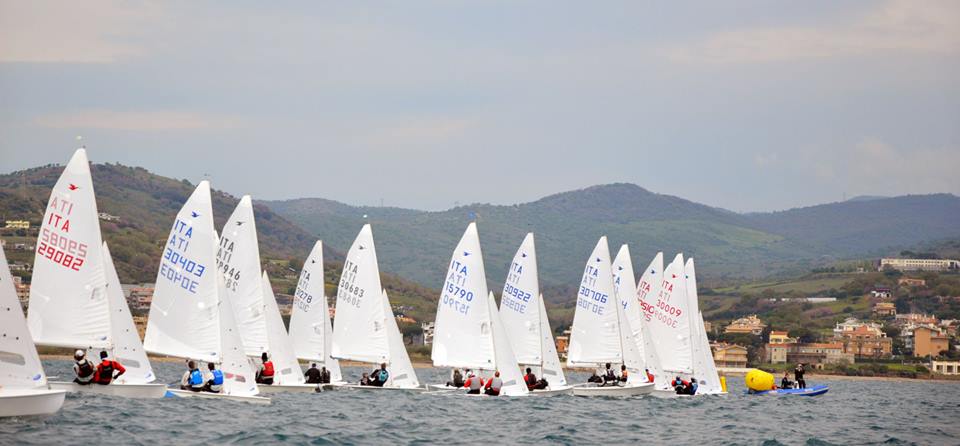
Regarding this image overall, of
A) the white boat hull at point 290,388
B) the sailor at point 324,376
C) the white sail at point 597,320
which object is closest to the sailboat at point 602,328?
the white sail at point 597,320

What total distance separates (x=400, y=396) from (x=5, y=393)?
22.3 meters

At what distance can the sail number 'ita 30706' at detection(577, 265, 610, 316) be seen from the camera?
59.0 m

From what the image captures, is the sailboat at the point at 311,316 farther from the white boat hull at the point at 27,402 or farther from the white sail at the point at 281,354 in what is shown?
the white boat hull at the point at 27,402

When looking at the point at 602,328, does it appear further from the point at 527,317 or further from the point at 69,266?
the point at 69,266

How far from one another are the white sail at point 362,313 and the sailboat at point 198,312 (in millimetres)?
14498

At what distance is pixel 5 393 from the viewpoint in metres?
28.7

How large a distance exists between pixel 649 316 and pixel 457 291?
1607 cm

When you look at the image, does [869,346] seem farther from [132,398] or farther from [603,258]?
[132,398]

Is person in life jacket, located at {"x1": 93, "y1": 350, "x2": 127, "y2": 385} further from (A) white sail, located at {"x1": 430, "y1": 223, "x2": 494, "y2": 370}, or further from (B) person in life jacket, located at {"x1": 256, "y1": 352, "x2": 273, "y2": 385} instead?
(A) white sail, located at {"x1": 430, "y1": 223, "x2": 494, "y2": 370}

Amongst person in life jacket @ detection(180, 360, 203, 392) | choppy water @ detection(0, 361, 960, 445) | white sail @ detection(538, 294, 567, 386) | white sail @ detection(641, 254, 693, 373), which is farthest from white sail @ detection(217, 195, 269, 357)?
white sail @ detection(641, 254, 693, 373)

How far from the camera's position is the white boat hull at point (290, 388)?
156 feet

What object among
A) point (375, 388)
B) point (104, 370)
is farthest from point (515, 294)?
point (104, 370)

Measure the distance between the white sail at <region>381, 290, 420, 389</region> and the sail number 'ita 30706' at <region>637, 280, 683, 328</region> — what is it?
15.0m

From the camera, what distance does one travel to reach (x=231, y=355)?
128 feet
